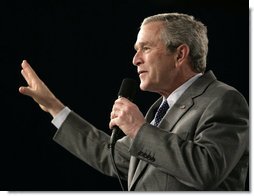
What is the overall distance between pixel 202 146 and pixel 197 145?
0.02 metres

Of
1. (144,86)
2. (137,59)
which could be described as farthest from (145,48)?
(144,86)

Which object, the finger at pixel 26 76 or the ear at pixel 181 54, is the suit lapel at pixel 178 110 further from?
the finger at pixel 26 76

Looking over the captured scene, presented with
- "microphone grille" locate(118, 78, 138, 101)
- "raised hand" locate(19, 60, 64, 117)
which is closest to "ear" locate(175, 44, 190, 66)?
"microphone grille" locate(118, 78, 138, 101)

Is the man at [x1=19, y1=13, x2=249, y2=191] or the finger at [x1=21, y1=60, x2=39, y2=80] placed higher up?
the finger at [x1=21, y1=60, x2=39, y2=80]

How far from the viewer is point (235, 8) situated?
6.32 feet

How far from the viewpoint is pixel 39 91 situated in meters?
1.81

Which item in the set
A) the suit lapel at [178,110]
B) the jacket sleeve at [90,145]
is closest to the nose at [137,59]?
the suit lapel at [178,110]

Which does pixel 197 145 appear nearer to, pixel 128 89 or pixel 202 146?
pixel 202 146

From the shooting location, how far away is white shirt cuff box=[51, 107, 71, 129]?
1.91m

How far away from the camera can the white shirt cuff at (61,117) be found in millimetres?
1909

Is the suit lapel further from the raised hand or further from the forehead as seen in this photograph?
the raised hand

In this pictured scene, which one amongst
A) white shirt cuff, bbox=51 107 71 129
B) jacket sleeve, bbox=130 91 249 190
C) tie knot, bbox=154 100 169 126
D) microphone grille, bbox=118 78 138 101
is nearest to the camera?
jacket sleeve, bbox=130 91 249 190

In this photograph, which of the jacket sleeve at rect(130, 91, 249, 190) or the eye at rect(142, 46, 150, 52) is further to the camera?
the eye at rect(142, 46, 150, 52)

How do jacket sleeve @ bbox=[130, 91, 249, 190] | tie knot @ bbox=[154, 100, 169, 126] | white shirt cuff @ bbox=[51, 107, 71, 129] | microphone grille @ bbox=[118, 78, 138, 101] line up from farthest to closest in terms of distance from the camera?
white shirt cuff @ bbox=[51, 107, 71, 129] < tie knot @ bbox=[154, 100, 169, 126] < microphone grille @ bbox=[118, 78, 138, 101] < jacket sleeve @ bbox=[130, 91, 249, 190]
